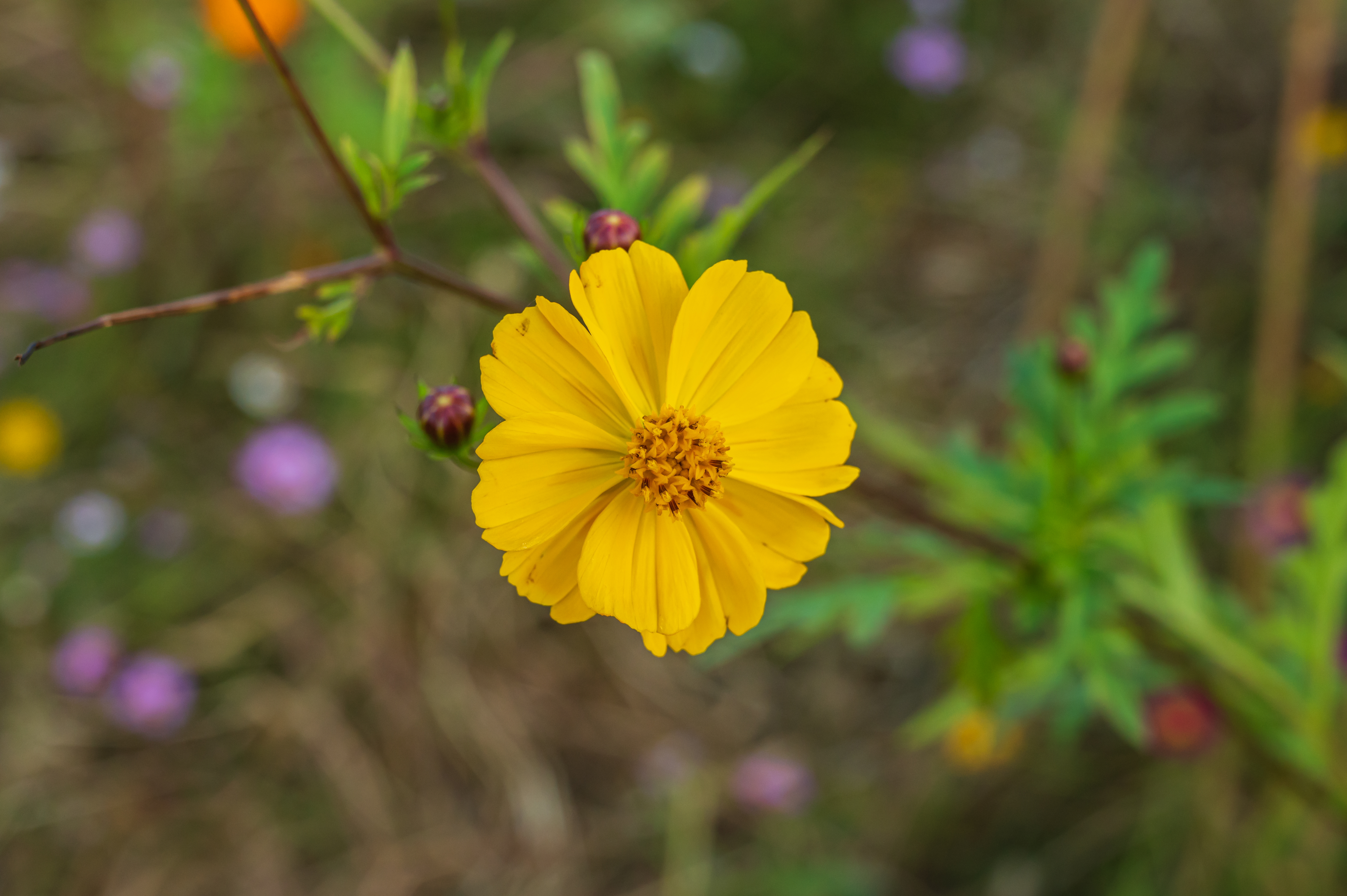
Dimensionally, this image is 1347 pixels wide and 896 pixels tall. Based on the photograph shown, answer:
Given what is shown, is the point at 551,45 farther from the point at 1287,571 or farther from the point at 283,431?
the point at 1287,571

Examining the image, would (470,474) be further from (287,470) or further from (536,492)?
(536,492)

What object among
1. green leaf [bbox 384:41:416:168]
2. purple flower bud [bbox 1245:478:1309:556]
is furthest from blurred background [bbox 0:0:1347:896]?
green leaf [bbox 384:41:416:168]

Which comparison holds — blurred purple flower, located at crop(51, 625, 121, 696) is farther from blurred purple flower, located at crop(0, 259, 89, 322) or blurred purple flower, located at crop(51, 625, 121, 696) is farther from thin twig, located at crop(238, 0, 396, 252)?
thin twig, located at crop(238, 0, 396, 252)

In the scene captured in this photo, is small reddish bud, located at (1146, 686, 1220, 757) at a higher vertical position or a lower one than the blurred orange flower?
lower

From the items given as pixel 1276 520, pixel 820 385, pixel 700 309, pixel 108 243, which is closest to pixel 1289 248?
pixel 1276 520

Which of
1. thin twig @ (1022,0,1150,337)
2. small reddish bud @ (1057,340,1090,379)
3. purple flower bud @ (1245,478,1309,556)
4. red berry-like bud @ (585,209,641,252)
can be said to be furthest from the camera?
thin twig @ (1022,0,1150,337)

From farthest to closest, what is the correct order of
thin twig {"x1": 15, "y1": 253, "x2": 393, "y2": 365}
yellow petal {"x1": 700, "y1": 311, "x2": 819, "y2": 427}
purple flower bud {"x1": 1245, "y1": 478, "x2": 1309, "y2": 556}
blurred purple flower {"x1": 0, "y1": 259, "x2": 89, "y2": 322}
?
1. blurred purple flower {"x1": 0, "y1": 259, "x2": 89, "y2": 322}
2. purple flower bud {"x1": 1245, "y1": 478, "x2": 1309, "y2": 556}
3. yellow petal {"x1": 700, "y1": 311, "x2": 819, "y2": 427}
4. thin twig {"x1": 15, "y1": 253, "x2": 393, "y2": 365}

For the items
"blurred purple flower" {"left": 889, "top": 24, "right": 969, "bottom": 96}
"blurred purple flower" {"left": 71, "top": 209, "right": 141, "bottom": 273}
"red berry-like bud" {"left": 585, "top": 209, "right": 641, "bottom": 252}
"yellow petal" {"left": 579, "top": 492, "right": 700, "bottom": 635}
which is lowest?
"blurred purple flower" {"left": 71, "top": 209, "right": 141, "bottom": 273}
